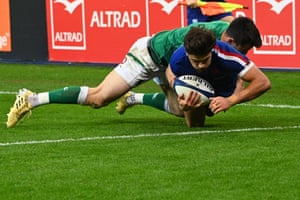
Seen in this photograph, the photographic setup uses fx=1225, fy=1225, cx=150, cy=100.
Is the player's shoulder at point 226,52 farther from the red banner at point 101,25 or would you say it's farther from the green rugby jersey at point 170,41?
the red banner at point 101,25

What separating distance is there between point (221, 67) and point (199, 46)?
1.82 feet

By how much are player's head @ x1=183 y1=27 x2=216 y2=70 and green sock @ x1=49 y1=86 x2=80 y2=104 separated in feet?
5.29

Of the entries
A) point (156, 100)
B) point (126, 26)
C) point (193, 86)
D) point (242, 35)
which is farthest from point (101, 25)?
point (193, 86)

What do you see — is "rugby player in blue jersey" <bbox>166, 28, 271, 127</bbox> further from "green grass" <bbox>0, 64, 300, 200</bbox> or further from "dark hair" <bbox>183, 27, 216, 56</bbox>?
"green grass" <bbox>0, 64, 300, 200</bbox>

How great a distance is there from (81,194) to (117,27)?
33.8 ft

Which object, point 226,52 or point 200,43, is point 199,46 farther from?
point 226,52

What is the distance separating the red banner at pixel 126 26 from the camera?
1658 centimetres

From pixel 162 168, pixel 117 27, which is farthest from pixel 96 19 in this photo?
pixel 162 168

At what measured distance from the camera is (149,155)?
392 inches

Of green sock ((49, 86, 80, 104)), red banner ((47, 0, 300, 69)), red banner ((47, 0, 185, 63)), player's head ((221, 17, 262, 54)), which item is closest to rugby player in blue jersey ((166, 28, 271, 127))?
player's head ((221, 17, 262, 54))

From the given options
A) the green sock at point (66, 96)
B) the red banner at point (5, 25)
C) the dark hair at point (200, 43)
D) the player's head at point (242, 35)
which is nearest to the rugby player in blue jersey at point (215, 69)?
the dark hair at point (200, 43)

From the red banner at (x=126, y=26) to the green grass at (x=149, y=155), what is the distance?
2.40 m

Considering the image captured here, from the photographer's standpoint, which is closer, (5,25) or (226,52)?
(226,52)

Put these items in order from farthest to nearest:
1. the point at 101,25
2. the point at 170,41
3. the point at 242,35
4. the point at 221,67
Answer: the point at 101,25 → the point at 170,41 → the point at 242,35 → the point at 221,67
